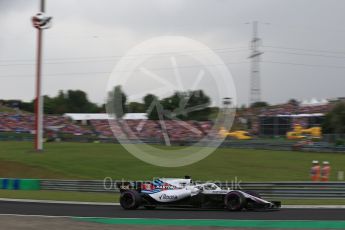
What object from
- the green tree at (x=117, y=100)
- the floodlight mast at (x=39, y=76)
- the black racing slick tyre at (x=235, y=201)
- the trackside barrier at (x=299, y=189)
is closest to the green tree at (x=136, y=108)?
the green tree at (x=117, y=100)

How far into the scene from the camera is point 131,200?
48.5ft

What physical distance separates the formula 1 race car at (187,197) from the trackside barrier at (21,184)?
10730 millimetres

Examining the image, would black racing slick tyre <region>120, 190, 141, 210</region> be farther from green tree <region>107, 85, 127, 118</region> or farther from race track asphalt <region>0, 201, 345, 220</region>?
green tree <region>107, 85, 127, 118</region>

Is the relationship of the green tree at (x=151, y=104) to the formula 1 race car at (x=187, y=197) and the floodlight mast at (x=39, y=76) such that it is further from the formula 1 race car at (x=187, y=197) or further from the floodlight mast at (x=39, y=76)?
the floodlight mast at (x=39, y=76)

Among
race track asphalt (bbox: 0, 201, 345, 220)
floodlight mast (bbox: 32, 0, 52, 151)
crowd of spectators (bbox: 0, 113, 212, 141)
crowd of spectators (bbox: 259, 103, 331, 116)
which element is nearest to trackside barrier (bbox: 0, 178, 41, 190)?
crowd of spectators (bbox: 0, 113, 212, 141)

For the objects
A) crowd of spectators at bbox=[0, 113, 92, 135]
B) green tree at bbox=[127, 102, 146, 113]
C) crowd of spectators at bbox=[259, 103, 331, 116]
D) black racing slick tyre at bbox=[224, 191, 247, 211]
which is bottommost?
black racing slick tyre at bbox=[224, 191, 247, 211]

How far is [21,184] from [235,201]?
14.8m

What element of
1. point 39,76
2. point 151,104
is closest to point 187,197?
point 151,104

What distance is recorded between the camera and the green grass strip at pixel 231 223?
400 inches

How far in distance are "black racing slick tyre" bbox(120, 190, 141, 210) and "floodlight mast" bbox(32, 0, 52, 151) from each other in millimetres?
24972

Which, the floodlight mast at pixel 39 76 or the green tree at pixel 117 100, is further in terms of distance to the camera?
the floodlight mast at pixel 39 76

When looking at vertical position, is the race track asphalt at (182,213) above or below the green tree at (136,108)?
below

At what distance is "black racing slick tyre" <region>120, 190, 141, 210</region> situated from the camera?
14734mm

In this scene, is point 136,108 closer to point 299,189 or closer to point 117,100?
point 117,100
